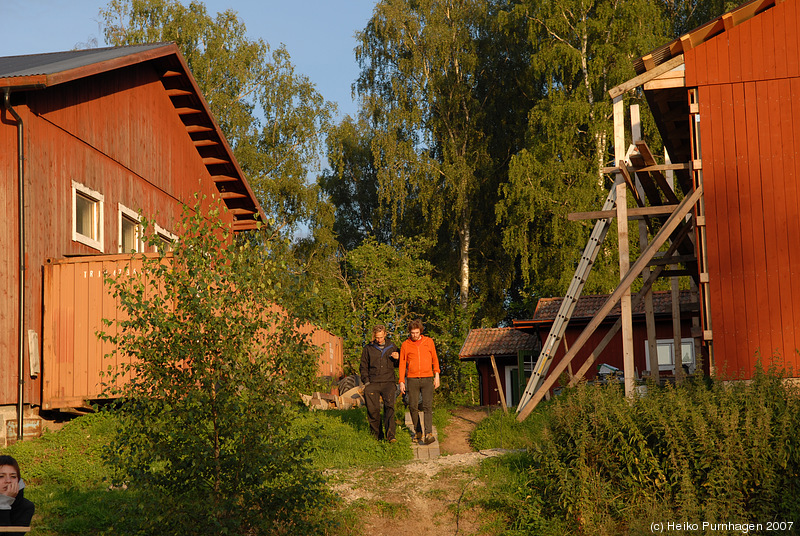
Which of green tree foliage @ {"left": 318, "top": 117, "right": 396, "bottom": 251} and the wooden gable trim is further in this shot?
green tree foliage @ {"left": 318, "top": 117, "right": 396, "bottom": 251}

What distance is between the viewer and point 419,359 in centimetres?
1282

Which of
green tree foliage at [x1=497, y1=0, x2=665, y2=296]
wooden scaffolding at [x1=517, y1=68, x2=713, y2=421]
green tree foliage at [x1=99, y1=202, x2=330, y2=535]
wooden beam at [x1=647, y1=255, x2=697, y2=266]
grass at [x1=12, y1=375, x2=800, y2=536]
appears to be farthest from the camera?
green tree foliage at [x1=497, y1=0, x2=665, y2=296]

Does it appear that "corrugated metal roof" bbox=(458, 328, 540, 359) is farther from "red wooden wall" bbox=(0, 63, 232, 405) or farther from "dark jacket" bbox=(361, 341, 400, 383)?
"dark jacket" bbox=(361, 341, 400, 383)

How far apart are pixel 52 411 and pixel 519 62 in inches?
934

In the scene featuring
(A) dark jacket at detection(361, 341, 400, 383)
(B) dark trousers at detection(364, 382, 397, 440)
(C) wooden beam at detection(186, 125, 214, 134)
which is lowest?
(B) dark trousers at detection(364, 382, 397, 440)

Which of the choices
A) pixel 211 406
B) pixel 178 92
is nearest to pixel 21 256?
pixel 211 406

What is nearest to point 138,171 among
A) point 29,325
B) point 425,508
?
point 29,325

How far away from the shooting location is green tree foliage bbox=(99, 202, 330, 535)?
Result: 7688 millimetres

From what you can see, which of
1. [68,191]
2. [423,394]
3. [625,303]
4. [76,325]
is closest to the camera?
[423,394]

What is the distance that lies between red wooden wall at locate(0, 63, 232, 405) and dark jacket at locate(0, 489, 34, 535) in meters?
5.06

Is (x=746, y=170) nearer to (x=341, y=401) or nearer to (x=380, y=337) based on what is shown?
(x=380, y=337)

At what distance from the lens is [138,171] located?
1736 centimetres

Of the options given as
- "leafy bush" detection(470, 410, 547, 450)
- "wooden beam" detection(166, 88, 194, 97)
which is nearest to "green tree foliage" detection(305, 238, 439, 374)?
"wooden beam" detection(166, 88, 194, 97)

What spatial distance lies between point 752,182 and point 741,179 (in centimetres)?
17
